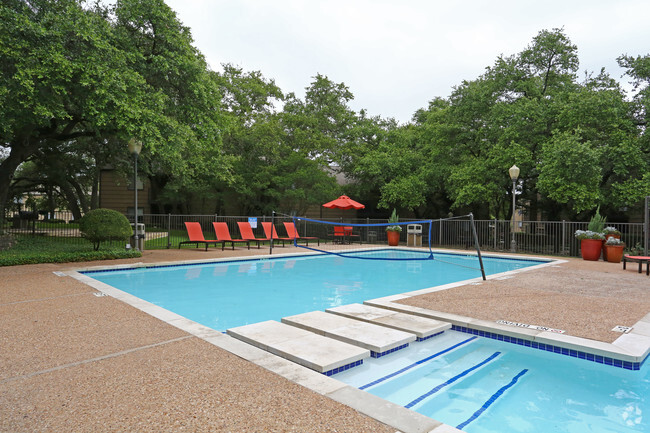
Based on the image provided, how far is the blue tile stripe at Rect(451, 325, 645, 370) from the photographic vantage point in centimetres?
369

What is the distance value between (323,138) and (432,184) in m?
6.82

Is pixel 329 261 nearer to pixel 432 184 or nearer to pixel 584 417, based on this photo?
pixel 432 184

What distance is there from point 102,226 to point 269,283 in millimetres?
6079

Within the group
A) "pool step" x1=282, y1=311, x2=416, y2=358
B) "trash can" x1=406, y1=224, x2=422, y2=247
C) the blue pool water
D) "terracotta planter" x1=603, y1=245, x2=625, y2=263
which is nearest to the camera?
"pool step" x1=282, y1=311, x2=416, y2=358

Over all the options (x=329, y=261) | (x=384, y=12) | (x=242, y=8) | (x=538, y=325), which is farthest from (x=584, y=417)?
(x=242, y=8)

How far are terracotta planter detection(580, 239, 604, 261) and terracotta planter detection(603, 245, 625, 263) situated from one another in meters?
0.19

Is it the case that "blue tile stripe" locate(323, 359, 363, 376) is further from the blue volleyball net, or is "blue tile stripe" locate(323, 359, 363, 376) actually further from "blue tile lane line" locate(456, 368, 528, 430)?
the blue volleyball net

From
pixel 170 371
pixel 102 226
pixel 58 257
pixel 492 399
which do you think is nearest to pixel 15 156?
pixel 102 226

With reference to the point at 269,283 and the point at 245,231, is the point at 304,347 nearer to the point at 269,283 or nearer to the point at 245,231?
the point at 269,283

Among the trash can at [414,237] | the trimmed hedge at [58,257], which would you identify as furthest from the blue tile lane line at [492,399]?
the trash can at [414,237]

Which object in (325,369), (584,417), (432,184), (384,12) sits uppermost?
(384,12)

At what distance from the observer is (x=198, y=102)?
12188 mm

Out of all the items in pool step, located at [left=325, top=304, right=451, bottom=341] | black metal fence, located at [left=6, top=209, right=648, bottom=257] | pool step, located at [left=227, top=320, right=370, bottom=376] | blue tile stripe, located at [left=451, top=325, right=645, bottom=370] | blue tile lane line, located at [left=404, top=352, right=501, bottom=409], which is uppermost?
black metal fence, located at [left=6, top=209, right=648, bottom=257]

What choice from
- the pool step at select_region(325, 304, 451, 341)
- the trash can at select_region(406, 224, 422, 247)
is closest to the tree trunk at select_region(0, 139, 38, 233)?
the pool step at select_region(325, 304, 451, 341)
